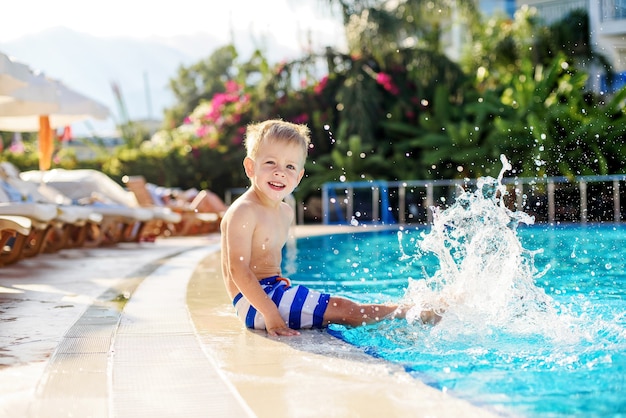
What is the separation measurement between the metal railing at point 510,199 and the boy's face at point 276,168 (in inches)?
399

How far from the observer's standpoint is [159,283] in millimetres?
5730

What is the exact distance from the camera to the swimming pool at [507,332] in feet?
8.30

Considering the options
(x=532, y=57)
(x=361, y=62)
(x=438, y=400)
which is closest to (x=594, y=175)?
(x=361, y=62)

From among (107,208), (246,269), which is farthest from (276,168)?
(107,208)

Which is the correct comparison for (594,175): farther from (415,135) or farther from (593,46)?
(593,46)

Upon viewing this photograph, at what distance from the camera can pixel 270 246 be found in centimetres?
398

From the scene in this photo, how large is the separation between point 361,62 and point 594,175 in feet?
21.6

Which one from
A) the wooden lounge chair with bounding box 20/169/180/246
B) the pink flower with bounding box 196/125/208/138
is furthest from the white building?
the wooden lounge chair with bounding box 20/169/180/246

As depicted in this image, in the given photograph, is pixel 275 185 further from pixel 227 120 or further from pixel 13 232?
pixel 227 120

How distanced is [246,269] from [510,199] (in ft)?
40.7

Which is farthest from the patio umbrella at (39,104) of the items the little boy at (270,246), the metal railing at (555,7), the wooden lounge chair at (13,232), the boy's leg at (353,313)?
the metal railing at (555,7)

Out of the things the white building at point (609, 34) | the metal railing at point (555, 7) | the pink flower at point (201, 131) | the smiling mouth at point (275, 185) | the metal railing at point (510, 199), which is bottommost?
the metal railing at point (510, 199)

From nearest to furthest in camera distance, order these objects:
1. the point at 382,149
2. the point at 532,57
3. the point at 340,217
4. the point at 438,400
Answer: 1. the point at 438,400
2. the point at 340,217
3. the point at 382,149
4. the point at 532,57

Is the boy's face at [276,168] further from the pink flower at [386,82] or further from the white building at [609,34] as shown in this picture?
the white building at [609,34]
